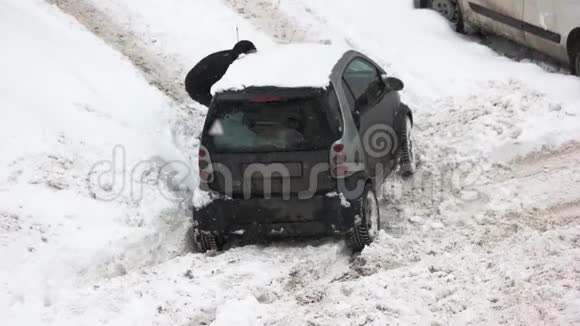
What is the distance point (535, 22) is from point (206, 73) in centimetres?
475

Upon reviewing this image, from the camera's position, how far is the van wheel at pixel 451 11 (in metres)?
11.8

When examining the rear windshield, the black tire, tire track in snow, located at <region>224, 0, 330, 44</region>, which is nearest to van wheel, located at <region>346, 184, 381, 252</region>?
the rear windshield

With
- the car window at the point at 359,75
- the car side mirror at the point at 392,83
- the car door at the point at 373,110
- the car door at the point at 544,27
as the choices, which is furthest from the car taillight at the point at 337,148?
the car door at the point at 544,27

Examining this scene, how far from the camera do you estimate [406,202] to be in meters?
7.91

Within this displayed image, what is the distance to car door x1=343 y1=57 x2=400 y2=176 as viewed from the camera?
7.25 meters

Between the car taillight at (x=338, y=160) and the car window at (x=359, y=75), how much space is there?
2.99ft

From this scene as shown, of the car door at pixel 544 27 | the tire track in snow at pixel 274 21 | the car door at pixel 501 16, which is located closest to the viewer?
the car door at pixel 544 27

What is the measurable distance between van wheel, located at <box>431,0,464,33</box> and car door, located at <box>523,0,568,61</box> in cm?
170

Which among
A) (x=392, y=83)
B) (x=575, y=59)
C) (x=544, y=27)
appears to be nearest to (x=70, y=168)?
(x=392, y=83)

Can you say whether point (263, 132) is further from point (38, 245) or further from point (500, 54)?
point (500, 54)

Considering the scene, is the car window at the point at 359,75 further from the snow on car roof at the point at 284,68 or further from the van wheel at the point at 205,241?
the van wheel at the point at 205,241

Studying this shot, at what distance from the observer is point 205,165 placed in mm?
6855

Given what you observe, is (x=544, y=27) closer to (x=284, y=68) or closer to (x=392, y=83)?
(x=392, y=83)

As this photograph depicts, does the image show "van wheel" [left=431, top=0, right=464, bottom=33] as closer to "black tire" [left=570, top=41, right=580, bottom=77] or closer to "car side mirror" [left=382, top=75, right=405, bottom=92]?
"black tire" [left=570, top=41, right=580, bottom=77]
